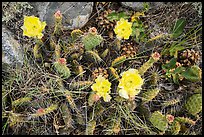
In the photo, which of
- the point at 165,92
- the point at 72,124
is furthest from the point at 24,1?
the point at 165,92

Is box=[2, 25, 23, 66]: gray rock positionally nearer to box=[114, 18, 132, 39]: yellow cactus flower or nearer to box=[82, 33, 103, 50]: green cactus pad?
box=[82, 33, 103, 50]: green cactus pad

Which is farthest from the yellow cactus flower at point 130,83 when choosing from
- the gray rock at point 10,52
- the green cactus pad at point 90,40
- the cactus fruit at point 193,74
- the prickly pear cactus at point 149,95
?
the gray rock at point 10,52

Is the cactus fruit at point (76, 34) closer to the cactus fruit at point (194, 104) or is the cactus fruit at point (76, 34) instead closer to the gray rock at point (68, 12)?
the gray rock at point (68, 12)

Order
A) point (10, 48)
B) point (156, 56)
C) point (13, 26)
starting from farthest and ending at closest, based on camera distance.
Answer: point (13, 26), point (10, 48), point (156, 56)

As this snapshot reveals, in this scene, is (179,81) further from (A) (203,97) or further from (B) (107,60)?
(B) (107,60)

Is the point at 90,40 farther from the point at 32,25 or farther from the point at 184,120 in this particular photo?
the point at 184,120
